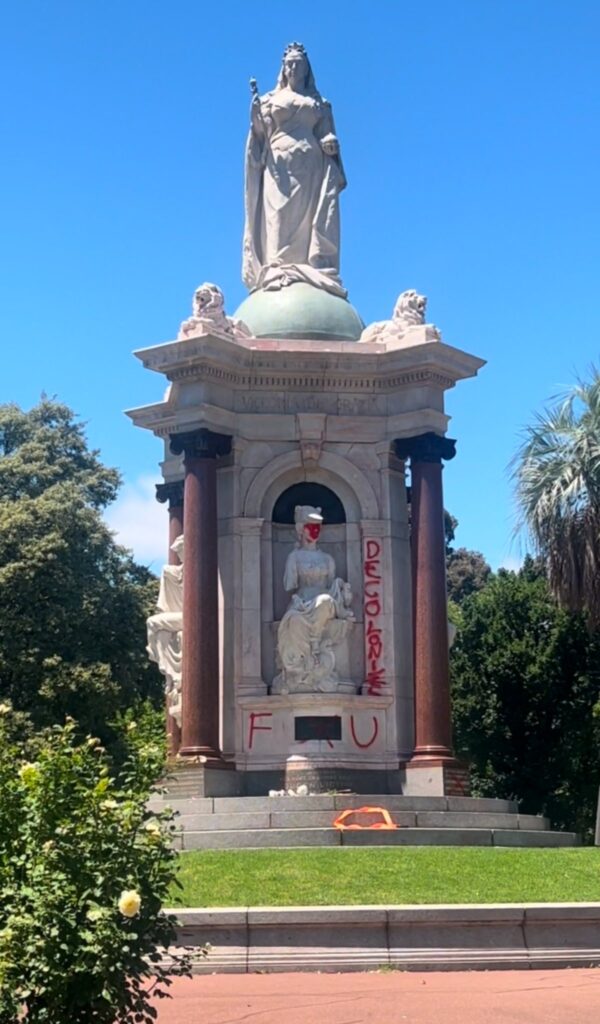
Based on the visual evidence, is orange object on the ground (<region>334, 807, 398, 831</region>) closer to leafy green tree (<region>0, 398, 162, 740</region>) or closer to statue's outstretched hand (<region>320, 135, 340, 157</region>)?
statue's outstretched hand (<region>320, 135, 340, 157</region>)

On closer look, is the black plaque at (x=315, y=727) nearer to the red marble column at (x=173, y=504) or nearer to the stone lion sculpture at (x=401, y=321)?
the red marble column at (x=173, y=504)

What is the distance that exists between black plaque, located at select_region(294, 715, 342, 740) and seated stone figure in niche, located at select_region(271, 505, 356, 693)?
1.53 feet

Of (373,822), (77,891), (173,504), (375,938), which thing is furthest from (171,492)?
(77,891)

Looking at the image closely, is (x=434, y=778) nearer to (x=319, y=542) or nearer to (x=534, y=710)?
(x=319, y=542)

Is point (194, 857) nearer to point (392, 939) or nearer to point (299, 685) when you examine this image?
point (392, 939)

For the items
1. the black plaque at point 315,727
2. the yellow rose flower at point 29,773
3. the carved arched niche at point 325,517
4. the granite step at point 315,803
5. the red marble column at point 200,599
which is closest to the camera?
the yellow rose flower at point 29,773

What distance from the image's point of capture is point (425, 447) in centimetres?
2620

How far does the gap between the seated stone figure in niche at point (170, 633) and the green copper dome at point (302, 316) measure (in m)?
4.90

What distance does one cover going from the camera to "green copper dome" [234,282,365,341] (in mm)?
27219

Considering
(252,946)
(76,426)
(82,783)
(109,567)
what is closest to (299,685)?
(252,946)

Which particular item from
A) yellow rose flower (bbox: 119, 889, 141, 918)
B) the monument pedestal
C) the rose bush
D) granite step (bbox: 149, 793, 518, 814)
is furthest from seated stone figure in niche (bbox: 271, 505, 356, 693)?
yellow rose flower (bbox: 119, 889, 141, 918)

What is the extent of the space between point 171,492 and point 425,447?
5601 mm

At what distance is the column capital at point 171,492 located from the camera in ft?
93.9

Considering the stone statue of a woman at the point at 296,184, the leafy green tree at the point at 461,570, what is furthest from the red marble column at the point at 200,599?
the leafy green tree at the point at 461,570
